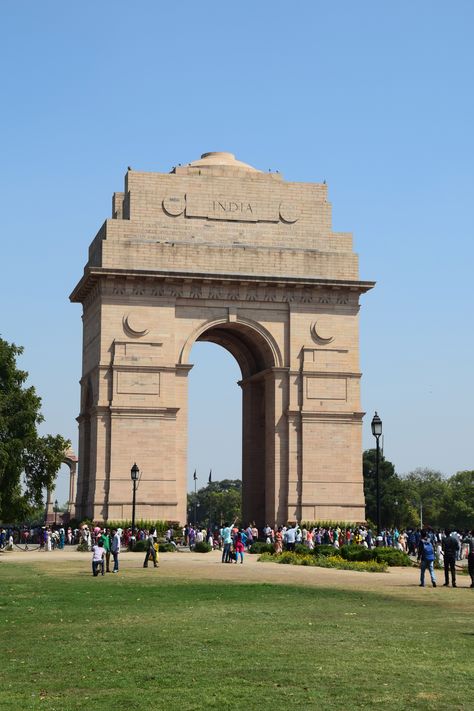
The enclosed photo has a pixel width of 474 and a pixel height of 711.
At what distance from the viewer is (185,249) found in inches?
2146

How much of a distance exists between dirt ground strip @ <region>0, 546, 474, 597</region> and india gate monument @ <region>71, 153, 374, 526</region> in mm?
9555

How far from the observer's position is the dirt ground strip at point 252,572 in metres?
28.2

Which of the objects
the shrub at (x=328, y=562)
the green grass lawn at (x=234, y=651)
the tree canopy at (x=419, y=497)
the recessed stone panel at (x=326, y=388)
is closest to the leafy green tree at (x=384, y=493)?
the tree canopy at (x=419, y=497)

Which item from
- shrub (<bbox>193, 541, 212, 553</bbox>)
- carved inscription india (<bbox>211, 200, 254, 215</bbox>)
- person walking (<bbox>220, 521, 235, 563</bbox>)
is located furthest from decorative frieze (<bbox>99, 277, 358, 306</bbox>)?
person walking (<bbox>220, 521, 235, 563</bbox>)

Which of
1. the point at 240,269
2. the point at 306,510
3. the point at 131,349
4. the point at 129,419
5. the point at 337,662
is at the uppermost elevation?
the point at 240,269

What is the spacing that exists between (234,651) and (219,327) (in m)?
42.2

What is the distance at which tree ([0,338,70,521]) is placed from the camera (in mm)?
50031

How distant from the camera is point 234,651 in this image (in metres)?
15.2

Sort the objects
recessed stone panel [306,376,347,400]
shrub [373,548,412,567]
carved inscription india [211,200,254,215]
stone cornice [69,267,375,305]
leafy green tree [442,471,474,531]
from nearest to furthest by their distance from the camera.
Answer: shrub [373,548,412,567]
stone cornice [69,267,375,305]
recessed stone panel [306,376,347,400]
carved inscription india [211,200,254,215]
leafy green tree [442,471,474,531]

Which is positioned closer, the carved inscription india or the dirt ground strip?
the dirt ground strip

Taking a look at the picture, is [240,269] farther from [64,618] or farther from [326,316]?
[64,618]

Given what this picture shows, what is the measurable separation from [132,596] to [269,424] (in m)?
31.9

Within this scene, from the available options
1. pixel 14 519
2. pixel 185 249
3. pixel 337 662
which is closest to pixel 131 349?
pixel 185 249

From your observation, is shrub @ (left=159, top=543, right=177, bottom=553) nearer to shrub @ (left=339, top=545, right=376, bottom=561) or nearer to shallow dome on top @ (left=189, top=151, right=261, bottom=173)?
shrub @ (left=339, top=545, right=376, bottom=561)
